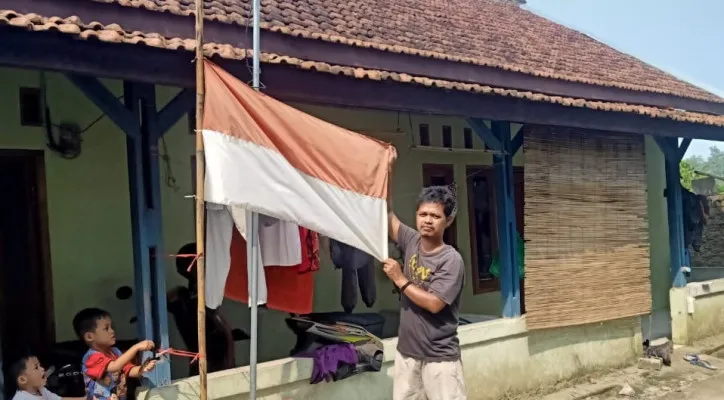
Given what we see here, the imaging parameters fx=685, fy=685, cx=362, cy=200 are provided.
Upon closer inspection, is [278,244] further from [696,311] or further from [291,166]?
[696,311]

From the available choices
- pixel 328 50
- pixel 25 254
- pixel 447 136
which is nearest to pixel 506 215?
pixel 447 136

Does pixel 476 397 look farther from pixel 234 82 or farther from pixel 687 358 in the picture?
pixel 234 82

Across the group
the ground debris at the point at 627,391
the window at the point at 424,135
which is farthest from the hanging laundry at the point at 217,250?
the ground debris at the point at 627,391

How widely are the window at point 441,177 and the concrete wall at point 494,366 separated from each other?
2.03 metres

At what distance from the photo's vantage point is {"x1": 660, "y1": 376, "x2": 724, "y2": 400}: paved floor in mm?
7034

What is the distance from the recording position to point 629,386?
23.7 ft

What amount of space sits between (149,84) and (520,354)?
454cm

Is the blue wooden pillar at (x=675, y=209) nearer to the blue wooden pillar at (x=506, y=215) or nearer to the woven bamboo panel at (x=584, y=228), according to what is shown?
the woven bamboo panel at (x=584, y=228)

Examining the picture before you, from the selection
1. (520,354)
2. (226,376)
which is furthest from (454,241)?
(226,376)

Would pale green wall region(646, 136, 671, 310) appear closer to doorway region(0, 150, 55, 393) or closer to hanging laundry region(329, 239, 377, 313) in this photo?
hanging laundry region(329, 239, 377, 313)

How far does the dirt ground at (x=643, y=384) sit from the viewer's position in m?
7.05

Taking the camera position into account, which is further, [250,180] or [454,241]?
[454,241]

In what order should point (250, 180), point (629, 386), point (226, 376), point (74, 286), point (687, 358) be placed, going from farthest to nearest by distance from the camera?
point (687, 358)
point (629, 386)
point (74, 286)
point (226, 376)
point (250, 180)

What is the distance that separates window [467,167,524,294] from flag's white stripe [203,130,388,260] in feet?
16.8
